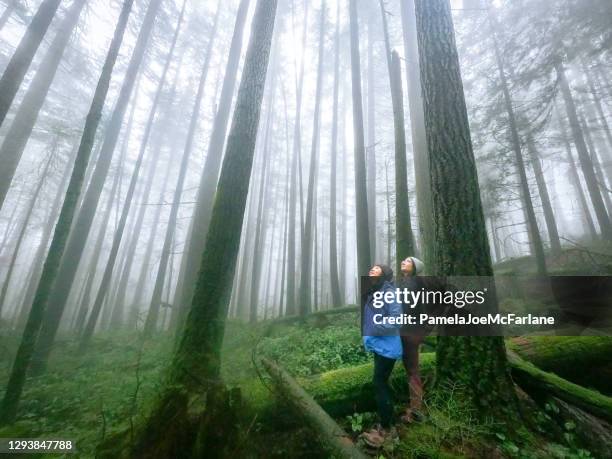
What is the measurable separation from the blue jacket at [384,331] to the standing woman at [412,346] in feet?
0.97

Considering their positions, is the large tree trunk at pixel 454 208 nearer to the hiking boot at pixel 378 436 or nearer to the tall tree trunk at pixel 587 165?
the hiking boot at pixel 378 436

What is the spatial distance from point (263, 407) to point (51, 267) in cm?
473

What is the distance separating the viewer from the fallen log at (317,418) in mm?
2426

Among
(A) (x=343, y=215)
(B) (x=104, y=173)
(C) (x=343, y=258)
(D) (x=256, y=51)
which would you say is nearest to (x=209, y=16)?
(B) (x=104, y=173)

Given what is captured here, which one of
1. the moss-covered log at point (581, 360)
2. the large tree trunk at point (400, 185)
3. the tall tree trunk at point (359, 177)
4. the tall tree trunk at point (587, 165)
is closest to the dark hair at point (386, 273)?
the moss-covered log at point (581, 360)

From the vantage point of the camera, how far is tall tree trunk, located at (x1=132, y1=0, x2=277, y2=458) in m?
2.62

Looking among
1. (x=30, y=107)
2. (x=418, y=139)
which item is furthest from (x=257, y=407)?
(x=30, y=107)

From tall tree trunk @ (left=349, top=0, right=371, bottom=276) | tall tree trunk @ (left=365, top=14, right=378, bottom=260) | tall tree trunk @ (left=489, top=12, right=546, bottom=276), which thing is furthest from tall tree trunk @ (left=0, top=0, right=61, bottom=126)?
tall tree trunk @ (left=489, top=12, right=546, bottom=276)

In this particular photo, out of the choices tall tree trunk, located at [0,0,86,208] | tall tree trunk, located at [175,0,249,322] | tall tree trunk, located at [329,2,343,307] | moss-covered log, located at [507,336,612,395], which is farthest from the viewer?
tall tree trunk, located at [329,2,343,307]

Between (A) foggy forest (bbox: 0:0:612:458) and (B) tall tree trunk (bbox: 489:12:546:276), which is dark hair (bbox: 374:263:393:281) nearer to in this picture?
(A) foggy forest (bbox: 0:0:612:458)

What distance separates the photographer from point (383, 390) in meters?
3.12

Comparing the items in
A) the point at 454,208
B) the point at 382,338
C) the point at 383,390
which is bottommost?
the point at 383,390

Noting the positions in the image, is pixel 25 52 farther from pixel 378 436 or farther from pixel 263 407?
pixel 378 436

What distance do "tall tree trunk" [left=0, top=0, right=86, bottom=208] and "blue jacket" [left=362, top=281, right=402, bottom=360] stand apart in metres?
13.6
